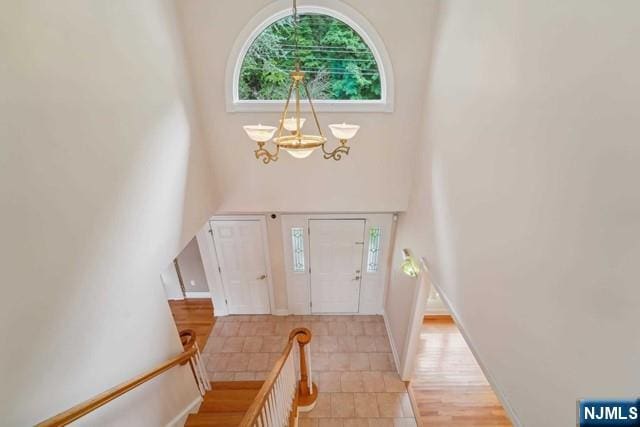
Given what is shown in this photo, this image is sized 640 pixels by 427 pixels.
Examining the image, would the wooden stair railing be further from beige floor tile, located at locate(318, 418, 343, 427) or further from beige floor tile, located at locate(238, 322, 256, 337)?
beige floor tile, located at locate(238, 322, 256, 337)

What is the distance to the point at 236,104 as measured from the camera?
3.31m

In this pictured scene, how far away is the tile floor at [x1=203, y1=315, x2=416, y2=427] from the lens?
3.53 m

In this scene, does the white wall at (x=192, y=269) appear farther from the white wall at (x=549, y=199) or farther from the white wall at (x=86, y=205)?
the white wall at (x=549, y=199)

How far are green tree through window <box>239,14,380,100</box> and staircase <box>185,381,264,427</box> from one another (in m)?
3.24

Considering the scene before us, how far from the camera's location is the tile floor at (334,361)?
353 cm

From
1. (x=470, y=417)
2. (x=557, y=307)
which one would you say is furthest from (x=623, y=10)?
(x=470, y=417)

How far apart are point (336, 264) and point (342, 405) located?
197cm

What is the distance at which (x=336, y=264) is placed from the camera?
489 centimetres

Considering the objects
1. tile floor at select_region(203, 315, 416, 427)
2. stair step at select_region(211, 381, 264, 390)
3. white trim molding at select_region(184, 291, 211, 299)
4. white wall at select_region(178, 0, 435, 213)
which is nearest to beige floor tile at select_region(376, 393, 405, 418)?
tile floor at select_region(203, 315, 416, 427)

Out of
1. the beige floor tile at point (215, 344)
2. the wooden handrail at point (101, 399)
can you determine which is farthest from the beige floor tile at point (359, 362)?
the wooden handrail at point (101, 399)

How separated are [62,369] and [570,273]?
2.44 metres

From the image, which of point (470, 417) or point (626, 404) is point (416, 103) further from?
point (470, 417)

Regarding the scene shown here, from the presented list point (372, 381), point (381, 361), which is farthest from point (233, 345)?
point (381, 361)

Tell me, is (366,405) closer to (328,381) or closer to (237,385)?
(328,381)
